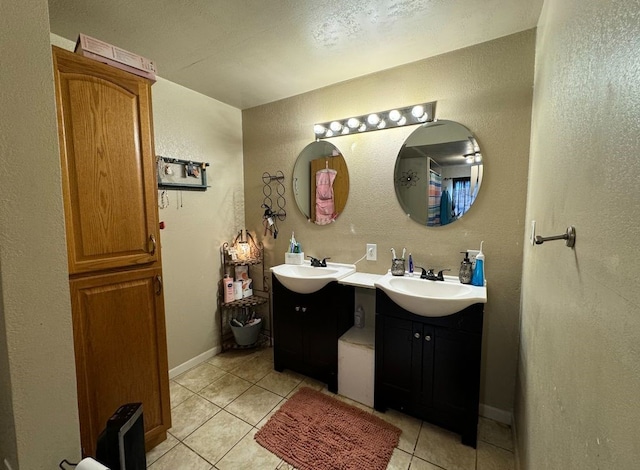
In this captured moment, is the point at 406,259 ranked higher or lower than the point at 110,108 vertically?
lower

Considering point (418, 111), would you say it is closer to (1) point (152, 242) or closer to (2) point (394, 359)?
(2) point (394, 359)

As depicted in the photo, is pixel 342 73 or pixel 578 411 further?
pixel 342 73

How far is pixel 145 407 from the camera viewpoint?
154cm

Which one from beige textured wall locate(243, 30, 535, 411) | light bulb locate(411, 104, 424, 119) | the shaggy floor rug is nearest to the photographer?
the shaggy floor rug

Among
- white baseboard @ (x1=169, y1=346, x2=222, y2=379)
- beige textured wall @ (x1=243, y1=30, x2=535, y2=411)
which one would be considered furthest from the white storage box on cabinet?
white baseboard @ (x1=169, y1=346, x2=222, y2=379)

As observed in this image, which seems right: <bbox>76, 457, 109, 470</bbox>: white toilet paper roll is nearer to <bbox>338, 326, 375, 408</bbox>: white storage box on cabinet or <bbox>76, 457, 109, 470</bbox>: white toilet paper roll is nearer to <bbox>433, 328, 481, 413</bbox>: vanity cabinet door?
<bbox>338, 326, 375, 408</bbox>: white storage box on cabinet

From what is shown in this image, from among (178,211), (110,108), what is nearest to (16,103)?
(110,108)

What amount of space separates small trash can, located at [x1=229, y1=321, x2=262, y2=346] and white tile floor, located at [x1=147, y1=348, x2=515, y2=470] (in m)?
0.33

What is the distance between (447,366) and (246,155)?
98.1 inches

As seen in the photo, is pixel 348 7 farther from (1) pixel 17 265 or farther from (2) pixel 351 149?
(1) pixel 17 265

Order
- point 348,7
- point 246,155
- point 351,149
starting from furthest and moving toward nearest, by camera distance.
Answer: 1. point 246,155
2. point 351,149
3. point 348,7

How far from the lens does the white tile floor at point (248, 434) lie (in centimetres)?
152

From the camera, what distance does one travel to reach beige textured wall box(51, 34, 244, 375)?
224 centimetres

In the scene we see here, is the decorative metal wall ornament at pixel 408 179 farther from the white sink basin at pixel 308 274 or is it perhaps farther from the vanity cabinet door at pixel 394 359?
the vanity cabinet door at pixel 394 359
